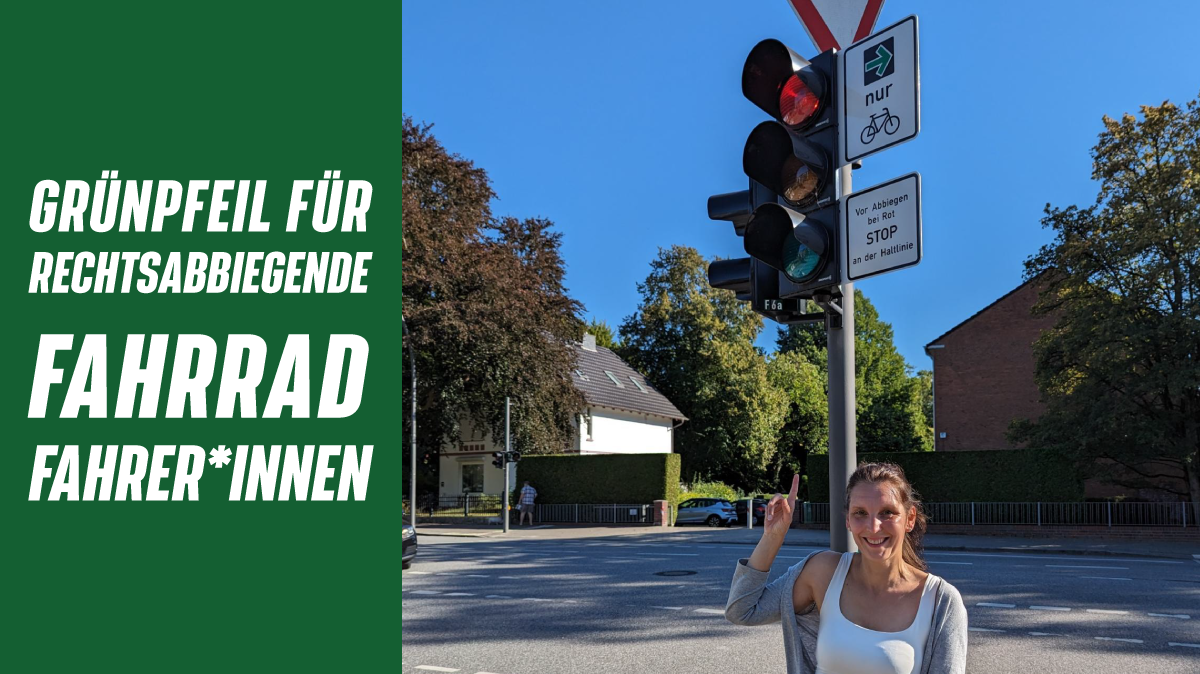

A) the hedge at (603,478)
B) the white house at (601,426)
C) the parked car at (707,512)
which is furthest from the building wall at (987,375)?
the hedge at (603,478)

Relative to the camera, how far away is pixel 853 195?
4016 millimetres

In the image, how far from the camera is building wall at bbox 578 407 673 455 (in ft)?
151

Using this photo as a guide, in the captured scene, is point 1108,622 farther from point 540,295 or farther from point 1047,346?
point 540,295

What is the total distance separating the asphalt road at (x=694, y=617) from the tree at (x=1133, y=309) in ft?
24.4

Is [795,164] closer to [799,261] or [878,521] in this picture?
[799,261]

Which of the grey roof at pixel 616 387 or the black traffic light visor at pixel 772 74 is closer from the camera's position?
the black traffic light visor at pixel 772 74

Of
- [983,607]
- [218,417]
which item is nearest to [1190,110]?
[983,607]

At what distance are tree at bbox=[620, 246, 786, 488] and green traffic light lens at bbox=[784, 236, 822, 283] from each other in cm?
4961

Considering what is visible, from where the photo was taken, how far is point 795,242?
4.20 m

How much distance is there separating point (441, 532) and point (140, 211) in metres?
23.4

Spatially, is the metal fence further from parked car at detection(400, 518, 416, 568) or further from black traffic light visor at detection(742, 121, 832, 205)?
black traffic light visor at detection(742, 121, 832, 205)

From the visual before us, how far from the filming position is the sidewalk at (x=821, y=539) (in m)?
22.0

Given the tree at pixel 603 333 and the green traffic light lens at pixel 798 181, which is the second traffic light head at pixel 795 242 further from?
the tree at pixel 603 333

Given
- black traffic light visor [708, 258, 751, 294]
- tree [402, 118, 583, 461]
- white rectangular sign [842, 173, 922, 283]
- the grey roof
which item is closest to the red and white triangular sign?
white rectangular sign [842, 173, 922, 283]
